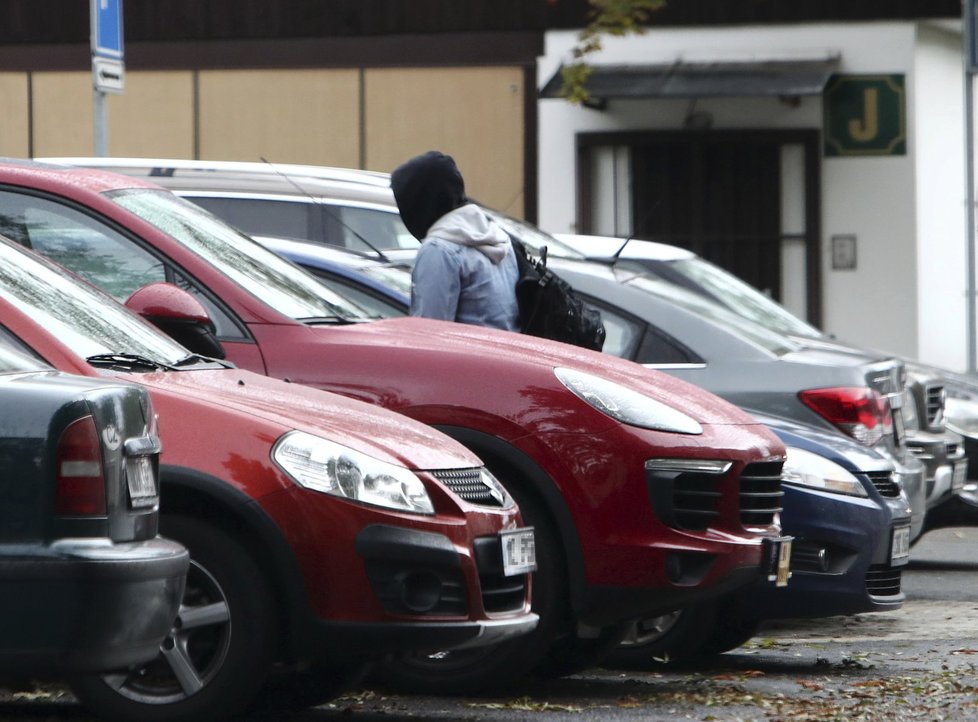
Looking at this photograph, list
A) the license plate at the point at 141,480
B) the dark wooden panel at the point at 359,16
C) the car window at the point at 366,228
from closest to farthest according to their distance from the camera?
1. the license plate at the point at 141,480
2. the car window at the point at 366,228
3. the dark wooden panel at the point at 359,16

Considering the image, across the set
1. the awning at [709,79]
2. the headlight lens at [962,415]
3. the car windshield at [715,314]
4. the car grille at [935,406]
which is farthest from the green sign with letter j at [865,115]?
the car windshield at [715,314]

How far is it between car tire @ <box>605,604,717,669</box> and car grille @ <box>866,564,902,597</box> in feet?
1.95

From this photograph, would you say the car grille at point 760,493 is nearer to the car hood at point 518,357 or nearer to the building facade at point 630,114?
the car hood at point 518,357

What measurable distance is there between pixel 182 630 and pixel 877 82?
52.1ft

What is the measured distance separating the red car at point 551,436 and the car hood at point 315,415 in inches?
19.8

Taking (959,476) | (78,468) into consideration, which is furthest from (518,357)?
(959,476)

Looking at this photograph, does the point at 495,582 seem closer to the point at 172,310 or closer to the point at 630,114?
the point at 172,310

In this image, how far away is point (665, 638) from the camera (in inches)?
290

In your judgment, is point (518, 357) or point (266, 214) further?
point (266, 214)

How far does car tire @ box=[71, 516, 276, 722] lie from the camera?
5.47 meters

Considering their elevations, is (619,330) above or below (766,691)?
above

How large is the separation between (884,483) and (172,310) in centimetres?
298

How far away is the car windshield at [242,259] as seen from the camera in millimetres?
6879

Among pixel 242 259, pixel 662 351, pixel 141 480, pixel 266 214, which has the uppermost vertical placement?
pixel 266 214
